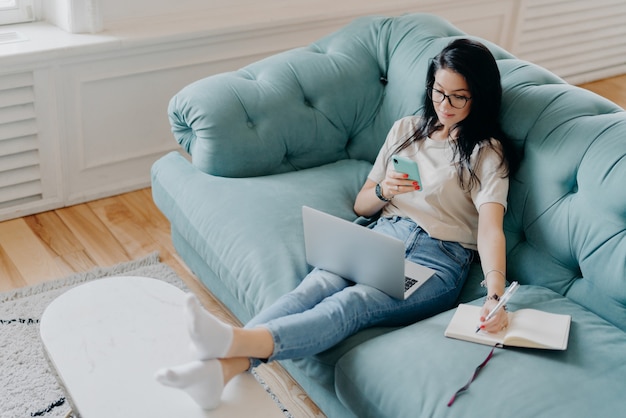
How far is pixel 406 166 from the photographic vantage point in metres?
2.01

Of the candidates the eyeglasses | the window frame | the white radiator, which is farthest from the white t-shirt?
the window frame

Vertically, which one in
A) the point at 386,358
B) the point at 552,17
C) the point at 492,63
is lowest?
the point at 386,358

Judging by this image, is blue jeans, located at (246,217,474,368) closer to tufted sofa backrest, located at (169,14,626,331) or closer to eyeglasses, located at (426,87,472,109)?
tufted sofa backrest, located at (169,14,626,331)

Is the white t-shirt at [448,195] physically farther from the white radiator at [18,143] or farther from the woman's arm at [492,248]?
the white radiator at [18,143]

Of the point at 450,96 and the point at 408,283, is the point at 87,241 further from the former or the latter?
the point at 450,96

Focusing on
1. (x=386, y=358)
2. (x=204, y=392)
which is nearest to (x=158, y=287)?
(x=204, y=392)

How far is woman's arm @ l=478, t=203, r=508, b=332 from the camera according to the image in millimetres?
1922

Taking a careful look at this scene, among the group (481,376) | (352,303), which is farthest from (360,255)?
(481,376)

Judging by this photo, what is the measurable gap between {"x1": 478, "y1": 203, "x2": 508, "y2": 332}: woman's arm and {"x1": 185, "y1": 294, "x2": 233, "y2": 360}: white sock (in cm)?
63

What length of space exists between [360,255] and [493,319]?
348 mm

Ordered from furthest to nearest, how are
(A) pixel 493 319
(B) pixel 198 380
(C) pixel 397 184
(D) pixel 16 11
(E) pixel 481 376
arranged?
(D) pixel 16 11
(C) pixel 397 184
(A) pixel 493 319
(E) pixel 481 376
(B) pixel 198 380

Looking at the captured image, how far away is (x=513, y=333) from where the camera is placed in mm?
1788

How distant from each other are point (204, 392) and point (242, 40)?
1.90m

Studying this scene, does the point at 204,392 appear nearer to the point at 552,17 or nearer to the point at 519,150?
the point at 519,150
